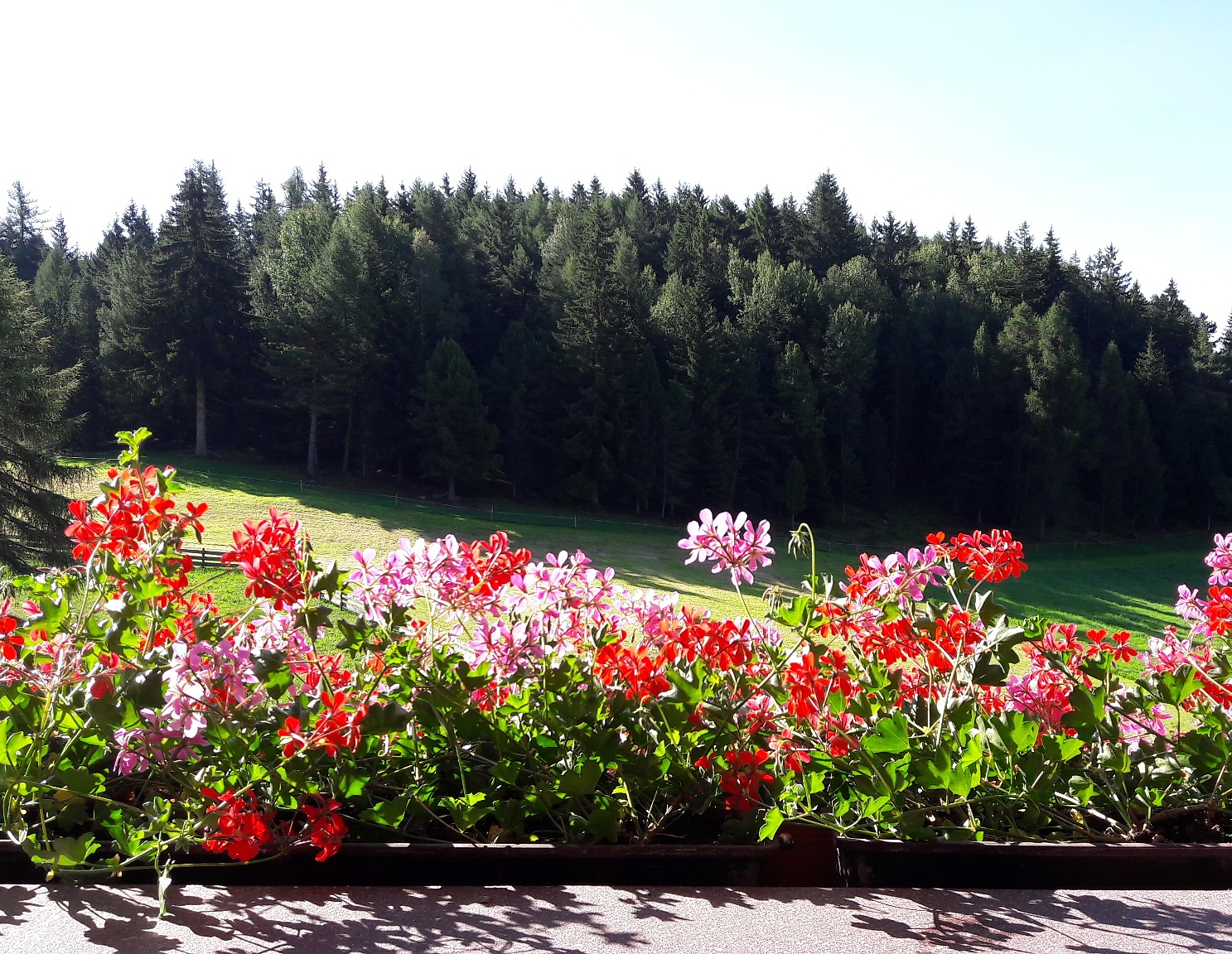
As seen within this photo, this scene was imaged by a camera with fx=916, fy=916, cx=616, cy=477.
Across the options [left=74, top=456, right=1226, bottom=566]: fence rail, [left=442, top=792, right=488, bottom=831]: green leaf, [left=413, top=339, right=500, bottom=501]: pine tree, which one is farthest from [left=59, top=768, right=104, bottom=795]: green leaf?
[left=413, top=339, right=500, bottom=501]: pine tree

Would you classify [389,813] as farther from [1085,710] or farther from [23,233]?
[23,233]

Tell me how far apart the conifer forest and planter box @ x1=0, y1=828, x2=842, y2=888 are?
79.4 ft

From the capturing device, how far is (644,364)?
3019 centimetres

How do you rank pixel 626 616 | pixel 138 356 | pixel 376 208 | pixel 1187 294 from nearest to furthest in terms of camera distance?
pixel 626 616 < pixel 138 356 < pixel 376 208 < pixel 1187 294

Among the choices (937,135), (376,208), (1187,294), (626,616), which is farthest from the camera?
(1187,294)

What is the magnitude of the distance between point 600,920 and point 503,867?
0.81 ft

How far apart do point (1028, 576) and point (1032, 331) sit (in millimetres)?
15143

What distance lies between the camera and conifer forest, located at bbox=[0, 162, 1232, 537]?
98.3ft

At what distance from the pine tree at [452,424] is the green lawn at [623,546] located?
1440 millimetres

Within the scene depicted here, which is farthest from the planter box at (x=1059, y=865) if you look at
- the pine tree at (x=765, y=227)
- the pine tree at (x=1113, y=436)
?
the pine tree at (x=765, y=227)

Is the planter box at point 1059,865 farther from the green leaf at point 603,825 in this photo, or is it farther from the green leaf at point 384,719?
the green leaf at point 384,719

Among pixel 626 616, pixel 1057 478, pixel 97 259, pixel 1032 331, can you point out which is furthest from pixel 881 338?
pixel 626 616

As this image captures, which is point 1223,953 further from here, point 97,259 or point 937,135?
point 97,259

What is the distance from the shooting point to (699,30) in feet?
13.7
